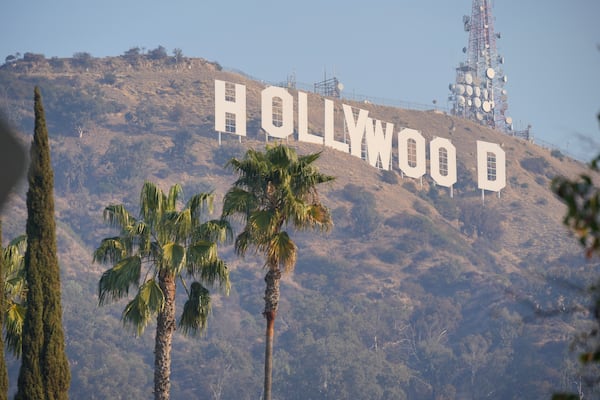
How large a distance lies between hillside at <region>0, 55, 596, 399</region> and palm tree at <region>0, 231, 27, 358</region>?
85251 mm

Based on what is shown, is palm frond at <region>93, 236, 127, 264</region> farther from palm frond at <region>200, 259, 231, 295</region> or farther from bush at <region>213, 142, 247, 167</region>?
bush at <region>213, 142, 247, 167</region>

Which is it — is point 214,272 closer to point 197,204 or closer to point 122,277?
point 197,204

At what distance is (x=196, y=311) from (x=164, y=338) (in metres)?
1.00

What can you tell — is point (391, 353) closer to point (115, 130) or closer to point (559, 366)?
point (559, 366)

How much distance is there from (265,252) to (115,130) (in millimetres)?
159303

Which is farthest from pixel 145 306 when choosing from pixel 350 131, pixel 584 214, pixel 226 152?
pixel 226 152

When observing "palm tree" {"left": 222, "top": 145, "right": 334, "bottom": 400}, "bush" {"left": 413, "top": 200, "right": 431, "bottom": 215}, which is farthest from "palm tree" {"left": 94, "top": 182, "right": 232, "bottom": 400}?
"bush" {"left": 413, "top": 200, "right": 431, "bottom": 215}

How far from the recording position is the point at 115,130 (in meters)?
181

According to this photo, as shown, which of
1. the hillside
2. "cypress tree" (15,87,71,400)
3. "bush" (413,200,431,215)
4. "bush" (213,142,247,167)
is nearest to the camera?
"cypress tree" (15,87,71,400)

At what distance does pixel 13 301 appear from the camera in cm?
2803

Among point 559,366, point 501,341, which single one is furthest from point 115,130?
point 559,366

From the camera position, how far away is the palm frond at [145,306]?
2492 centimetres

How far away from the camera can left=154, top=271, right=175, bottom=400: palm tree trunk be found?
25.5 m

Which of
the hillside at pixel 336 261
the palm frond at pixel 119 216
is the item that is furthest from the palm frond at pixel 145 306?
the hillside at pixel 336 261
